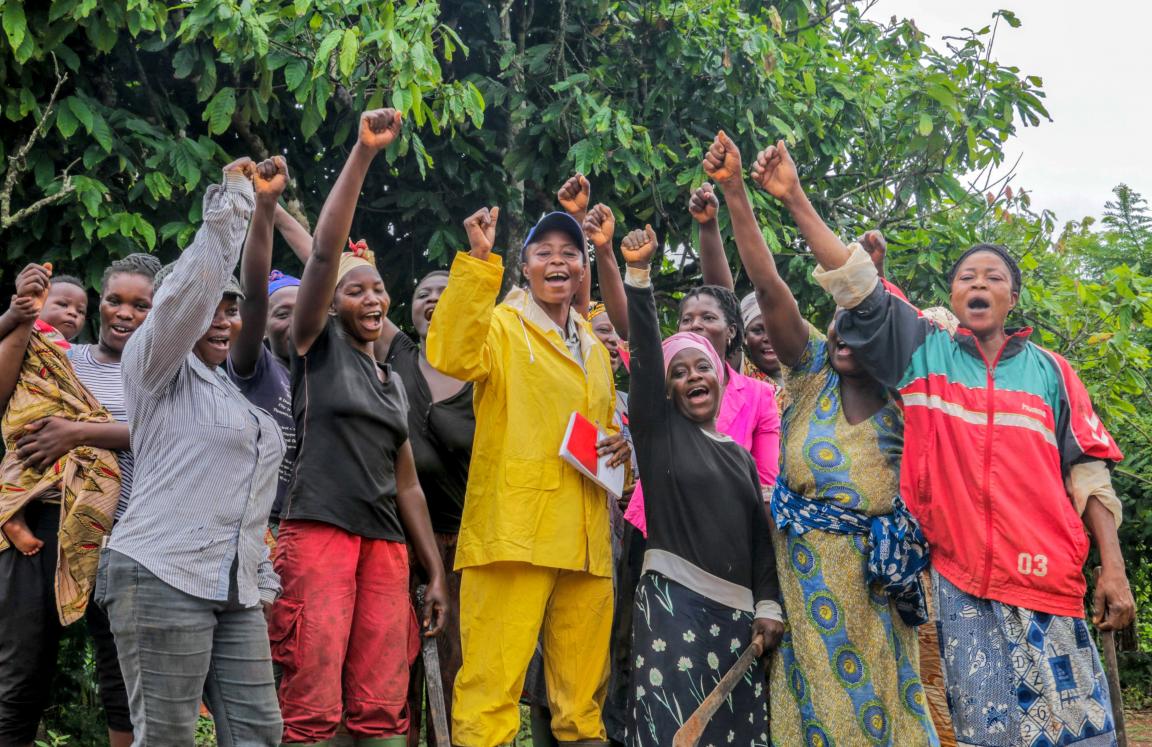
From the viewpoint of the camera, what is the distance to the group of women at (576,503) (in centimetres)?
314

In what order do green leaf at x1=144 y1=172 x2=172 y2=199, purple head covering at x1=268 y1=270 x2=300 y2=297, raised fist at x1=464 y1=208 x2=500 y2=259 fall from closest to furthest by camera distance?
raised fist at x1=464 y1=208 x2=500 y2=259 < purple head covering at x1=268 y1=270 x2=300 y2=297 < green leaf at x1=144 y1=172 x2=172 y2=199

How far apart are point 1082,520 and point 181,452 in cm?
266

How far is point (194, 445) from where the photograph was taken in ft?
9.61

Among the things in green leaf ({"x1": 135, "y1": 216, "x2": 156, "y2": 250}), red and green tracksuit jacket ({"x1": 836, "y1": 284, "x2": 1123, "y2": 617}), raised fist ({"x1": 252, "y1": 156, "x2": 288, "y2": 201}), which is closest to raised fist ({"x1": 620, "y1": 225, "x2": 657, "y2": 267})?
red and green tracksuit jacket ({"x1": 836, "y1": 284, "x2": 1123, "y2": 617})

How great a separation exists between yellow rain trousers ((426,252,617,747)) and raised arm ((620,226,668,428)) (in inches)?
7.3

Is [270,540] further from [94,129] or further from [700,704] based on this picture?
[94,129]

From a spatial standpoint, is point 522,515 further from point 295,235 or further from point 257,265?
point 295,235

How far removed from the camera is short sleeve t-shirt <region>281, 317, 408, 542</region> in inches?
137

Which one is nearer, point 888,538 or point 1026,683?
point 1026,683

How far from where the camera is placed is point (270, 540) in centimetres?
365

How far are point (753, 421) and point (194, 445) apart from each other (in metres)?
2.19

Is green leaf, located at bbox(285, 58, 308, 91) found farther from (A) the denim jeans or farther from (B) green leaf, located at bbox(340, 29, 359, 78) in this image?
(A) the denim jeans

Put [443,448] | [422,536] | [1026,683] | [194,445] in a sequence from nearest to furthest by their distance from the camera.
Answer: [194,445], [1026,683], [422,536], [443,448]

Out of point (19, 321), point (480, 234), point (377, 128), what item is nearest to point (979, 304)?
point (480, 234)
